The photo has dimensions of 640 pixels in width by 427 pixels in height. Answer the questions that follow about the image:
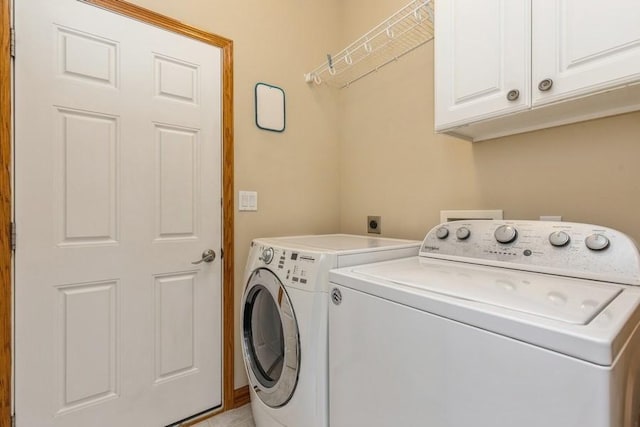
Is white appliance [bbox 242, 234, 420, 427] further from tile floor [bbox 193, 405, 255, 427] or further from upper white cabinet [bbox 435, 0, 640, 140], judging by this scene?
upper white cabinet [bbox 435, 0, 640, 140]

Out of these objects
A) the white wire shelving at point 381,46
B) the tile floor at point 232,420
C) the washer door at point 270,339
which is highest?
the white wire shelving at point 381,46

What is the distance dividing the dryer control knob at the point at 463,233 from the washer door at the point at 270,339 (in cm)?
73

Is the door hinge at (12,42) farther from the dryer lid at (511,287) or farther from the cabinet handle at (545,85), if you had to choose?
the cabinet handle at (545,85)

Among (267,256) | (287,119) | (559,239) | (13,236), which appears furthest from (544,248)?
(13,236)

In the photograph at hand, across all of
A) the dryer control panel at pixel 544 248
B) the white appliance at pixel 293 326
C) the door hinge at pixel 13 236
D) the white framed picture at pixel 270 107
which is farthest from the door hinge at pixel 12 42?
the dryer control panel at pixel 544 248

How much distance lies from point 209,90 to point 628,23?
1.66 metres

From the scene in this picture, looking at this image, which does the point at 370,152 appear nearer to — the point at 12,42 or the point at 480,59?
the point at 480,59

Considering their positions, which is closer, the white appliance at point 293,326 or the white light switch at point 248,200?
the white appliance at point 293,326

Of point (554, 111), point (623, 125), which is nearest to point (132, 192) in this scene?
point (554, 111)

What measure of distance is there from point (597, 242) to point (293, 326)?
3.35ft

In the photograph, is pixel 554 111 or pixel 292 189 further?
pixel 292 189

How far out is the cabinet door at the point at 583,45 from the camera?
796 millimetres

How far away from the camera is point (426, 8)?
1.42 m

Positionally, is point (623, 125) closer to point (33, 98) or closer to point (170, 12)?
point (170, 12)
